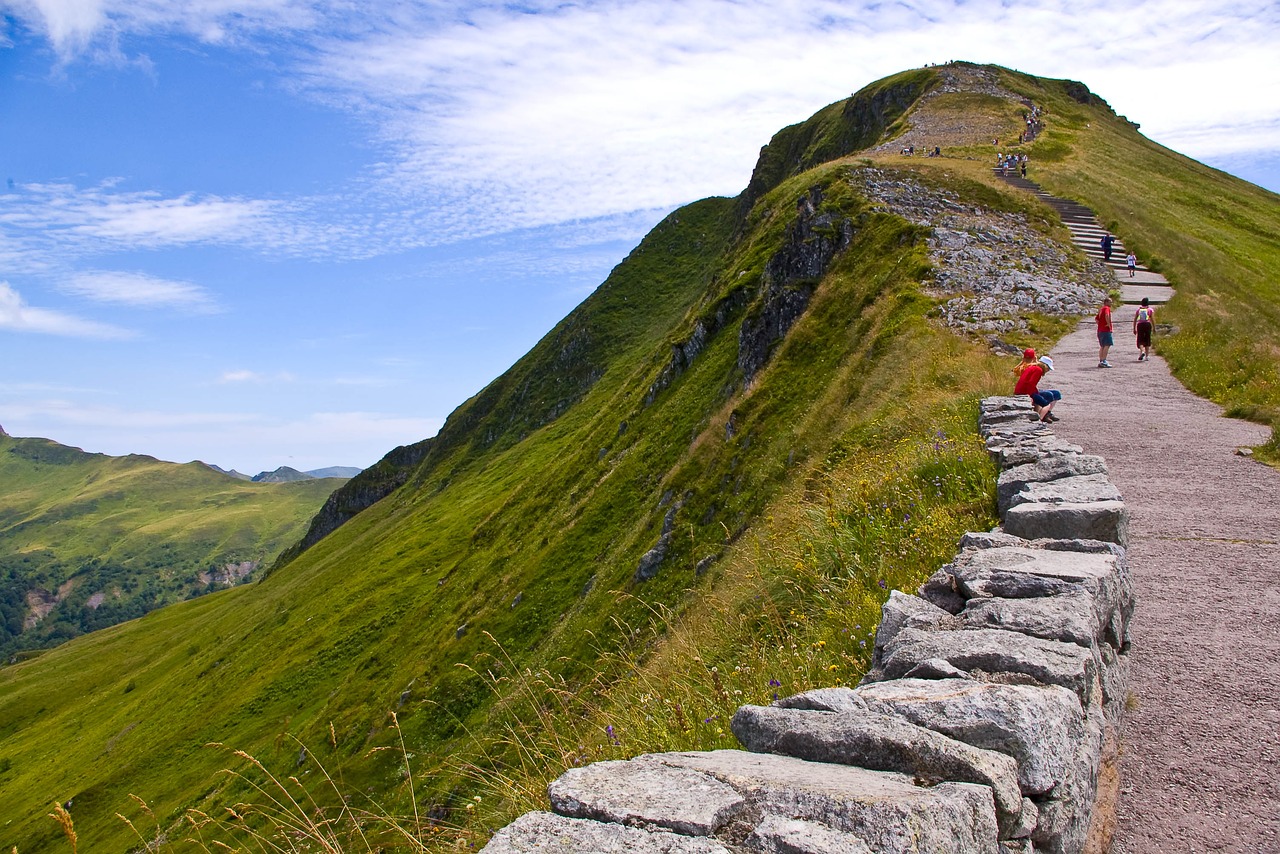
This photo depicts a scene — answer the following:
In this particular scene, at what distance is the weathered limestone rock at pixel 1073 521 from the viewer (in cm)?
801

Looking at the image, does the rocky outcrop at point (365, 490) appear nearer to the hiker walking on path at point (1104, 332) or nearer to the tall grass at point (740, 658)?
the hiker walking on path at point (1104, 332)

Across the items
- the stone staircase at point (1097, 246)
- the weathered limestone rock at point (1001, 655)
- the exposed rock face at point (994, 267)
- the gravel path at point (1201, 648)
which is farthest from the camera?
the stone staircase at point (1097, 246)

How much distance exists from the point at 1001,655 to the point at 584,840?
10.8ft

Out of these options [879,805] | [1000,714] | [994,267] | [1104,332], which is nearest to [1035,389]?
[1104,332]

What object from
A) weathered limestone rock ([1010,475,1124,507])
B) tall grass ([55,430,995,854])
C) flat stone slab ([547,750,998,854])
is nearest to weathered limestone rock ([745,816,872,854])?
flat stone slab ([547,750,998,854])

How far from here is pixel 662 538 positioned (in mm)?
31781

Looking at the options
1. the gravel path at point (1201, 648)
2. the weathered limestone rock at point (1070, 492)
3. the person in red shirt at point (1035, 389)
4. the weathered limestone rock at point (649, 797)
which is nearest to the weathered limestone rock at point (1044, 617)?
the gravel path at point (1201, 648)

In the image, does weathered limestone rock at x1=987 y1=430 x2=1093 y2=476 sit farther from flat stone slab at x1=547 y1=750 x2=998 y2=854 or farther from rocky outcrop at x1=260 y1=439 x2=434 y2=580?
rocky outcrop at x1=260 y1=439 x2=434 y2=580

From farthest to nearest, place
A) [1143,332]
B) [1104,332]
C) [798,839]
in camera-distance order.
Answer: [1143,332]
[1104,332]
[798,839]

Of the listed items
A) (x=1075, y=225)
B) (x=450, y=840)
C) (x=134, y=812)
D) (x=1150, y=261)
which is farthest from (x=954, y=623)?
(x=134, y=812)

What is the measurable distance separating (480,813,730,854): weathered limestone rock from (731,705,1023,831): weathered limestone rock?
1309mm

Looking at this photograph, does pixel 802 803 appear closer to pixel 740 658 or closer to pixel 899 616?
pixel 899 616

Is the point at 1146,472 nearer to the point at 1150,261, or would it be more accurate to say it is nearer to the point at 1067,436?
the point at 1067,436

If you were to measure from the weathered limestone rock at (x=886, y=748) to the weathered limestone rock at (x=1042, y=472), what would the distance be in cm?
598
